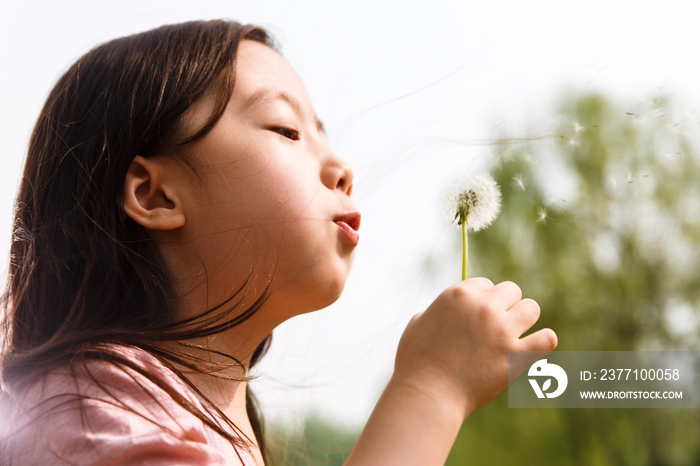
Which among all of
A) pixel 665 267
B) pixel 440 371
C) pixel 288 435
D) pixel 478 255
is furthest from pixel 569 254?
pixel 440 371

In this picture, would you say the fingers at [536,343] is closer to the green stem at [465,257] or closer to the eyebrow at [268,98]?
the green stem at [465,257]

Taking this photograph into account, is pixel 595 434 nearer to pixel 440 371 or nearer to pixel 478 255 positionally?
pixel 478 255

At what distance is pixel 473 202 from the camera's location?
3.47ft

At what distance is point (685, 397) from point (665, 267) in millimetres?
1627

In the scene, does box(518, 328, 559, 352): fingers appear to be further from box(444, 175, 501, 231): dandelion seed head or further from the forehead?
the forehead

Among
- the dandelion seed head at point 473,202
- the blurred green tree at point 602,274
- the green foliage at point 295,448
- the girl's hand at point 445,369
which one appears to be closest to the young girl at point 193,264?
the girl's hand at point 445,369

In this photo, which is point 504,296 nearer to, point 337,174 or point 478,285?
point 478,285

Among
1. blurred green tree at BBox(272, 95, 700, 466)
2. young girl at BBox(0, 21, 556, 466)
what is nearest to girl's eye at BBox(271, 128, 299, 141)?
young girl at BBox(0, 21, 556, 466)

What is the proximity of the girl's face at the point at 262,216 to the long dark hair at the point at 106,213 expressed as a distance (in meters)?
0.04

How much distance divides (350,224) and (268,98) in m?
0.29

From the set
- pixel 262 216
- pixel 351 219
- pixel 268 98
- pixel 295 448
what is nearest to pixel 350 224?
pixel 351 219

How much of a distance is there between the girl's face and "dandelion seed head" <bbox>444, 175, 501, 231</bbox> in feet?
0.68

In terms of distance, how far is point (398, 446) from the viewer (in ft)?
2.62

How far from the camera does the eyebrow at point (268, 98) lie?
103cm
